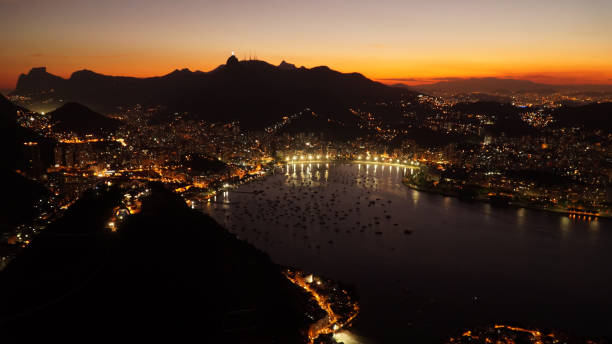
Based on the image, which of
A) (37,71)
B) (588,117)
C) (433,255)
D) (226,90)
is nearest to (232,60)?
(226,90)

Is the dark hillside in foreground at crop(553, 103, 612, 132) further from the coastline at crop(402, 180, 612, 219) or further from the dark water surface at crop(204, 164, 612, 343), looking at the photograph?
the dark water surface at crop(204, 164, 612, 343)

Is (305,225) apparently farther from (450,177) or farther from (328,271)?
(450,177)

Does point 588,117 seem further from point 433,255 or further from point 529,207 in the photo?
point 433,255

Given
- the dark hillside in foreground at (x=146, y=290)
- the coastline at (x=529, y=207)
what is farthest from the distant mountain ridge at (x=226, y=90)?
the dark hillside in foreground at (x=146, y=290)

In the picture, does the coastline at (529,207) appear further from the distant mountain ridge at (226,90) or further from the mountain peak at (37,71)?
the mountain peak at (37,71)

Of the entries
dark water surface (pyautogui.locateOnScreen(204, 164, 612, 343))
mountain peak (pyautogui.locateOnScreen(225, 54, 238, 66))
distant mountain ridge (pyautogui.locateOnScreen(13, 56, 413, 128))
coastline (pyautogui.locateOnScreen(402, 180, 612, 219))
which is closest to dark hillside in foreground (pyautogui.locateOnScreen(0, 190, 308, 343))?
dark water surface (pyautogui.locateOnScreen(204, 164, 612, 343))
